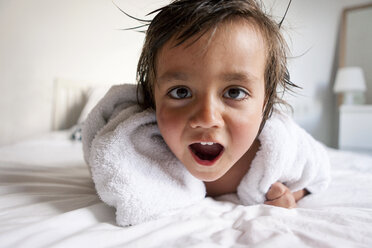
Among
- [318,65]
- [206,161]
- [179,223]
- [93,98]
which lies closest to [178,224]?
[179,223]

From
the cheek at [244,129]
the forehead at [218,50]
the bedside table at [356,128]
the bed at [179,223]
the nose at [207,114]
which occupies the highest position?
the forehead at [218,50]

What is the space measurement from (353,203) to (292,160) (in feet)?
0.46

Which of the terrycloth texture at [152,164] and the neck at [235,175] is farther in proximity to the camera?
the neck at [235,175]

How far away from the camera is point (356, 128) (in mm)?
2730

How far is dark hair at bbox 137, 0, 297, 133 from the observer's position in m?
0.45

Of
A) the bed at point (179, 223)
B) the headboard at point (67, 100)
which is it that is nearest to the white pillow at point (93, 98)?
the headboard at point (67, 100)

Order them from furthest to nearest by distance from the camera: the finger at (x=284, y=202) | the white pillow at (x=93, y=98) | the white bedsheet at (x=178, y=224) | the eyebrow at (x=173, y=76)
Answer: the white pillow at (x=93, y=98) < the finger at (x=284, y=202) < the eyebrow at (x=173, y=76) < the white bedsheet at (x=178, y=224)

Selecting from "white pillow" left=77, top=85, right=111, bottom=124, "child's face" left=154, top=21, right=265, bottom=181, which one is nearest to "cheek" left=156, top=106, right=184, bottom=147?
"child's face" left=154, top=21, right=265, bottom=181

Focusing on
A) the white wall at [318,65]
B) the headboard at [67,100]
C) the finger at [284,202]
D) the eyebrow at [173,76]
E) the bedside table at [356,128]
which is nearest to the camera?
the eyebrow at [173,76]

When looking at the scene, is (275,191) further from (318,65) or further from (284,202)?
(318,65)

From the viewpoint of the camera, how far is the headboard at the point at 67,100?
2.13 metres

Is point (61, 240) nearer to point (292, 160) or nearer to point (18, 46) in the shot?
point (292, 160)

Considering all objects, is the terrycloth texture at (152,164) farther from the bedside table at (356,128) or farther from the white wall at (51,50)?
the bedside table at (356,128)

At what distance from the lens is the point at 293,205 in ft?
1.87
